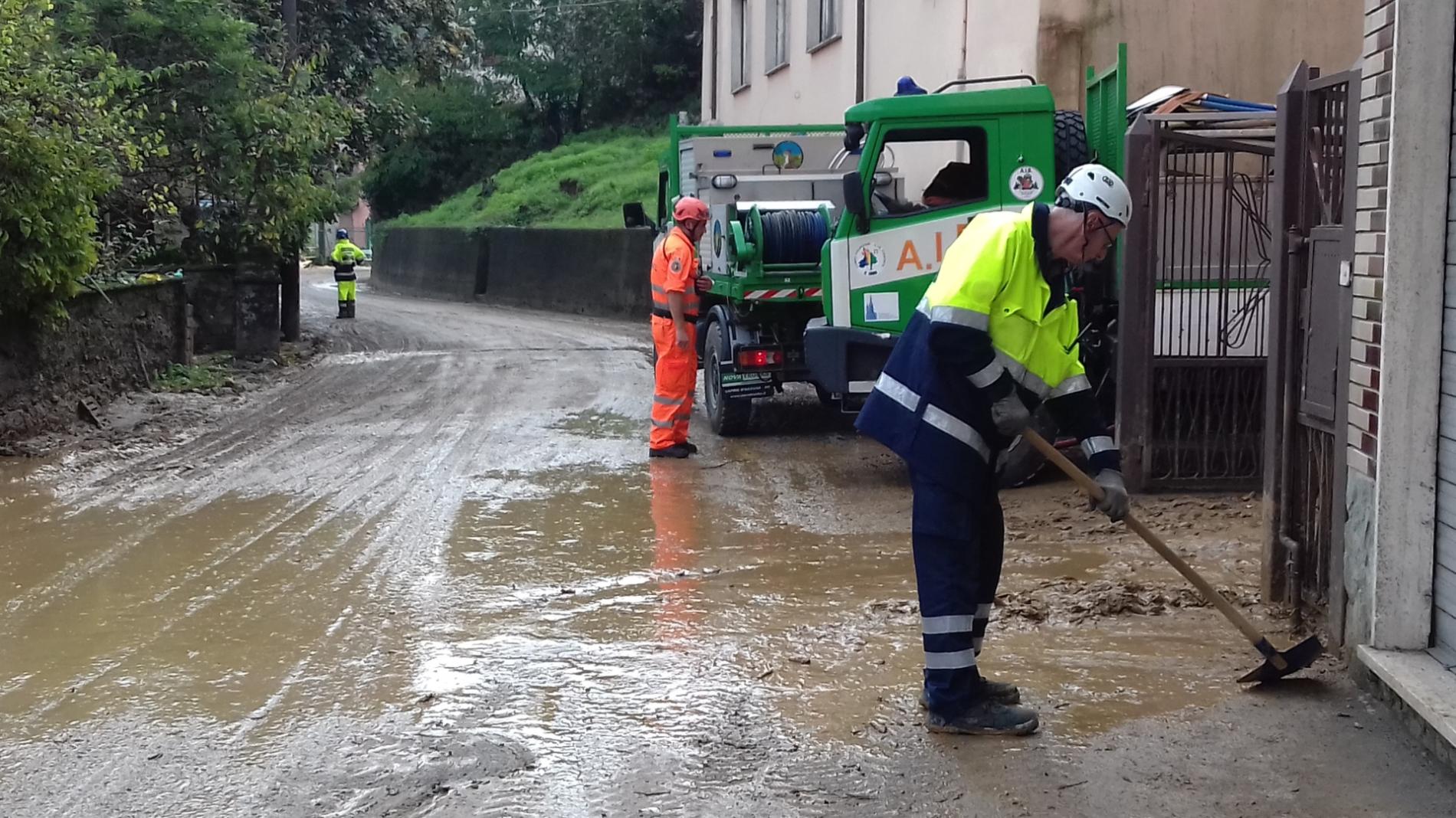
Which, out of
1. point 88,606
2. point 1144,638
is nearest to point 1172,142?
point 1144,638

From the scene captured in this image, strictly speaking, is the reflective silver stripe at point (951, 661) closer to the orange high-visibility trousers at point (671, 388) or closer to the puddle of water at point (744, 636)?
the puddle of water at point (744, 636)

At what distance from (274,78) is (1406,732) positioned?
558 inches

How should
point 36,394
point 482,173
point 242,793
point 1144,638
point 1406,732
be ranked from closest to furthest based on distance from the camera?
point 242,793
point 1406,732
point 1144,638
point 36,394
point 482,173

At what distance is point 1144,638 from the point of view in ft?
18.2

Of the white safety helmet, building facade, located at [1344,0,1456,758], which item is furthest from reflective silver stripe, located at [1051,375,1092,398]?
building facade, located at [1344,0,1456,758]

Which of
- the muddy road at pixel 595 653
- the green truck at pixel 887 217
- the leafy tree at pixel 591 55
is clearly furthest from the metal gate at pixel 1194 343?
the leafy tree at pixel 591 55

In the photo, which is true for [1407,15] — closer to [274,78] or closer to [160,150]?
[160,150]

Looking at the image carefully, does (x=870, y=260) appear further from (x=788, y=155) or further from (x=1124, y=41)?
(x=1124, y=41)

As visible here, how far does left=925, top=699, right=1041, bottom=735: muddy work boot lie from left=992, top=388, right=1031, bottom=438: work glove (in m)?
0.87

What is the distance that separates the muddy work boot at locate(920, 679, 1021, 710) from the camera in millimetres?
4664

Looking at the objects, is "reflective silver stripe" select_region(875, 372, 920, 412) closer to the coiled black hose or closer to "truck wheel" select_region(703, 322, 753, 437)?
the coiled black hose

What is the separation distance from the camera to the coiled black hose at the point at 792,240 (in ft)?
34.6

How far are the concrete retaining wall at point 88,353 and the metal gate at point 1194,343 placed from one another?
7.40 metres

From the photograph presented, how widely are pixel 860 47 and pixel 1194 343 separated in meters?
9.96
